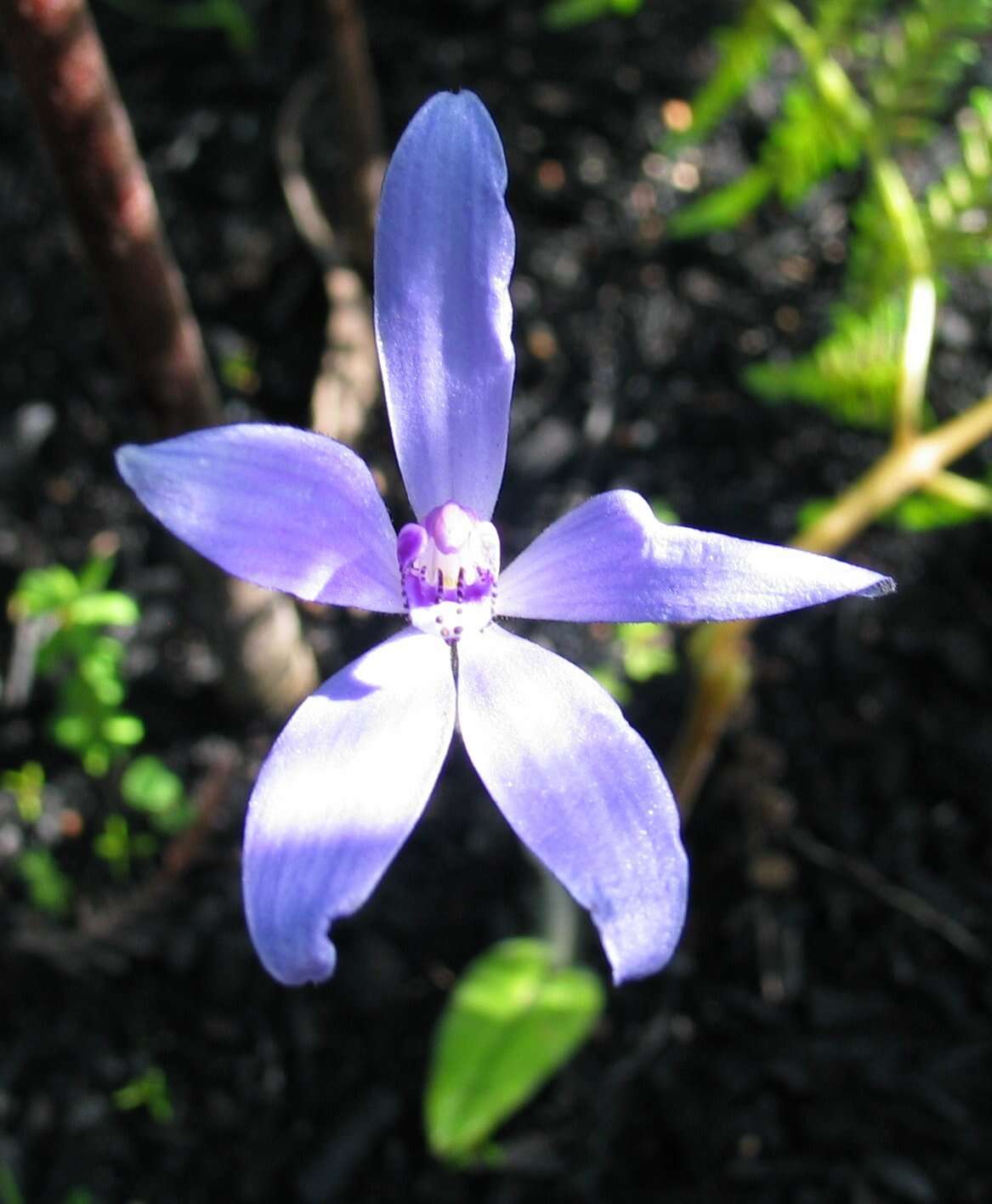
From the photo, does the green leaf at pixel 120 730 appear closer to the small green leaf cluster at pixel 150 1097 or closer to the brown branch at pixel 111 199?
the brown branch at pixel 111 199

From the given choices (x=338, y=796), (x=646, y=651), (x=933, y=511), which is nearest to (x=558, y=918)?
(x=646, y=651)

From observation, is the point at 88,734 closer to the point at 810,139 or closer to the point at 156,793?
the point at 156,793

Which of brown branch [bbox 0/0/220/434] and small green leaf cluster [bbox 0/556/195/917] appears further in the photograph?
small green leaf cluster [bbox 0/556/195/917]

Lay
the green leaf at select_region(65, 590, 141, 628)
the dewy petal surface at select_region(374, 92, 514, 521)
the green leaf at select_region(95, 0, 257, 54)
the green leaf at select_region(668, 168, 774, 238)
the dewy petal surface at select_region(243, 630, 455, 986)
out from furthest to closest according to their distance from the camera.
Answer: the green leaf at select_region(95, 0, 257, 54) < the green leaf at select_region(668, 168, 774, 238) < the green leaf at select_region(65, 590, 141, 628) < the dewy petal surface at select_region(374, 92, 514, 521) < the dewy petal surface at select_region(243, 630, 455, 986)

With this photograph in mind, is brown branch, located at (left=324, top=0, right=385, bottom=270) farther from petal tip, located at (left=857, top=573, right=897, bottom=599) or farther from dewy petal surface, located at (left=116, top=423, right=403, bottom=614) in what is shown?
petal tip, located at (left=857, top=573, right=897, bottom=599)

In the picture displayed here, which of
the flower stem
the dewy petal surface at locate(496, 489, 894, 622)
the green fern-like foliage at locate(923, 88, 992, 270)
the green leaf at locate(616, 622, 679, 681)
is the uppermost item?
the dewy petal surface at locate(496, 489, 894, 622)

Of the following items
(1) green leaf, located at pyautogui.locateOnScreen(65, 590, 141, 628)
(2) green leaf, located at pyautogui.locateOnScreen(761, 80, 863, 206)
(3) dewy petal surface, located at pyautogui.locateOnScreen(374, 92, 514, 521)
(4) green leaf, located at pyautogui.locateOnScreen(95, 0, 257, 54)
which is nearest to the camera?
(3) dewy petal surface, located at pyautogui.locateOnScreen(374, 92, 514, 521)

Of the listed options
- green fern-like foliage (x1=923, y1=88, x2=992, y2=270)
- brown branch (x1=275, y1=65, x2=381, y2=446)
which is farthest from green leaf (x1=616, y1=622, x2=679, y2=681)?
green fern-like foliage (x1=923, y1=88, x2=992, y2=270)
